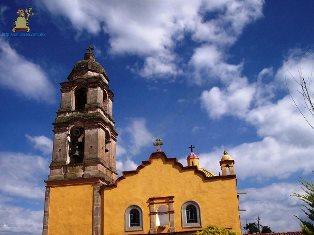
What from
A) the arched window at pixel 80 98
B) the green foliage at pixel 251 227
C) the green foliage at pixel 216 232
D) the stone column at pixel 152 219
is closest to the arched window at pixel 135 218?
the stone column at pixel 152 219

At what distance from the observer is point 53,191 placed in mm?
22594

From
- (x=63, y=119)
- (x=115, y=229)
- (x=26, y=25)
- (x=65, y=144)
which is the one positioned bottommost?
(x=115, y=229)

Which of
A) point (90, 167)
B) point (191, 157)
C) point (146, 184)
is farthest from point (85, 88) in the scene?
point (191, 157)

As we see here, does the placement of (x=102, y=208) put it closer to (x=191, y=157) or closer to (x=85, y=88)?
(x=85, y=88)

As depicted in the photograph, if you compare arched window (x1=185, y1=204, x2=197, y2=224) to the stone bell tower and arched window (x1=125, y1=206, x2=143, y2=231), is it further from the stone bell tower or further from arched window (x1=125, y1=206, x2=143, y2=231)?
the stone bell tower

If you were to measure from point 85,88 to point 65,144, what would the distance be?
13.2ft

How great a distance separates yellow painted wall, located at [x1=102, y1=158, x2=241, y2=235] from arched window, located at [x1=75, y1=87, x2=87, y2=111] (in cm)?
653

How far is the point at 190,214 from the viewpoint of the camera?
20.8 meters

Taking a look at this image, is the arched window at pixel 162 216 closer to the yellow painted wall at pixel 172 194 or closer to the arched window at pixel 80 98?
the yellow painted wall at pixel 172 194

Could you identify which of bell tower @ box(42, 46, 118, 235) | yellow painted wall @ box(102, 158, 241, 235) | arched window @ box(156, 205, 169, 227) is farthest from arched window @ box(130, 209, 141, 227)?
bell tower @ box(42, 46, 118, 235)

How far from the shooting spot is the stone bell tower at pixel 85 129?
22.9 metres

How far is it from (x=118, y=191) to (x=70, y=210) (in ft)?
9.51

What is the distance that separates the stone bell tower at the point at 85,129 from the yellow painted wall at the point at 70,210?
83 centimetres

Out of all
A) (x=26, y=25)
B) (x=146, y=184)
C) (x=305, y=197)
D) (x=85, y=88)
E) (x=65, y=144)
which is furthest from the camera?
(x=85, y=88)
